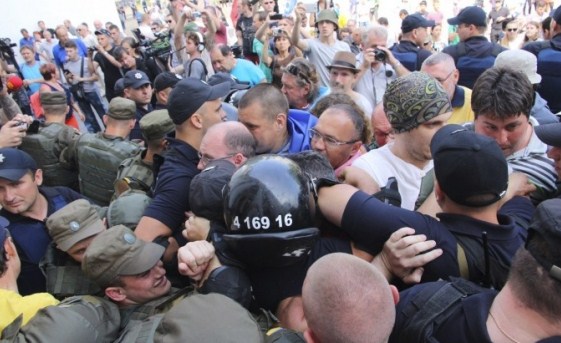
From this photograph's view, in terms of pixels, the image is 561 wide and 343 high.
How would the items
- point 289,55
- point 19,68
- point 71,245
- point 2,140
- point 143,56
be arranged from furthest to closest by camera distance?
1. point 19,68
2. point 143,56
3. point 289,55
4. point 2,140
5. point 71,245

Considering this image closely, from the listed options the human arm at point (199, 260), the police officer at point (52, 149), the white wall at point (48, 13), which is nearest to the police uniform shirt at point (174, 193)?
the human arm at point (199, 260)

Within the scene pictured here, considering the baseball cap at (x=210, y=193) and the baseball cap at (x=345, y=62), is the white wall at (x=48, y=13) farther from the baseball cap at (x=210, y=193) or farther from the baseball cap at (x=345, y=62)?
the baseball cap at (x=210, y=193)

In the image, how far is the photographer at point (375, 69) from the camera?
16.4 feet

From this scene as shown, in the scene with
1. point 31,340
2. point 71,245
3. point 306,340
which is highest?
point 306,340

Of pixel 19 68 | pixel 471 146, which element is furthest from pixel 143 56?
pixel 471 146

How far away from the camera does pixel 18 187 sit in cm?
306

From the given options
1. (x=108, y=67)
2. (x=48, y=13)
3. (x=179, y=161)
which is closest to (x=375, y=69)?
(x=179, y=161)

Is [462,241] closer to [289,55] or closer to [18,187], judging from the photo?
[18,187]

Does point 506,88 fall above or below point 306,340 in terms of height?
above

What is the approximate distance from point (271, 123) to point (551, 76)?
3226 mm

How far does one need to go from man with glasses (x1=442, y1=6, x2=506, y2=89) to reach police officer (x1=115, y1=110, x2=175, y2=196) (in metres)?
3.19

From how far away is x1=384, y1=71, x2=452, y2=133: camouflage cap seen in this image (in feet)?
7.43

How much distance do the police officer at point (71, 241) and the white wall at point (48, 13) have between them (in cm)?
1364

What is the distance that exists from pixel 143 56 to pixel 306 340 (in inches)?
322
